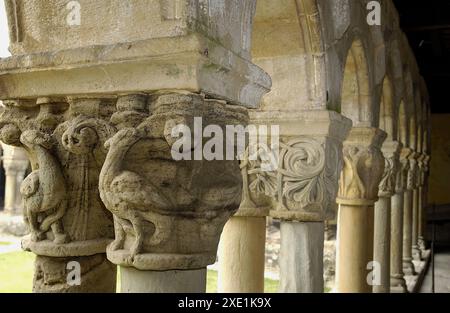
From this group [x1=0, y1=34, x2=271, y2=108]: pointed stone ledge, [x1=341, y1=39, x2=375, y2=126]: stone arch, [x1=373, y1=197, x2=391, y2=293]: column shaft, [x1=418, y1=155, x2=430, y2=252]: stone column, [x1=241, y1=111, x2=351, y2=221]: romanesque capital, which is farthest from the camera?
[x1=418, y1=155, x2=430, y2=252]: stone column

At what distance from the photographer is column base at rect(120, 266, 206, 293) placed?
1423mm

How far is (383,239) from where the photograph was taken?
212 inches

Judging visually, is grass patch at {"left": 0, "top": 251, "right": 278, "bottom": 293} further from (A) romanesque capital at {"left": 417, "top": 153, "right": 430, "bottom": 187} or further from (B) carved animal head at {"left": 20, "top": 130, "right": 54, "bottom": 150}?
(B) carved animal head at {"left": 20, "top": 130, "right": 54, "bottom": 150}

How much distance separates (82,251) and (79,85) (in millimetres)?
549

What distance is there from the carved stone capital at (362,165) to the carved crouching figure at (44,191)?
3039mm

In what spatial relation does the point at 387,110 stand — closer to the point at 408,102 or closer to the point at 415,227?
the point at 408,102

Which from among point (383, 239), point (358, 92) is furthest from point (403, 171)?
point (358, 92)

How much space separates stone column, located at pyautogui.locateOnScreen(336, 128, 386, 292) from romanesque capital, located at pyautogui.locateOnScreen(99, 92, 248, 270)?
2.87 meters

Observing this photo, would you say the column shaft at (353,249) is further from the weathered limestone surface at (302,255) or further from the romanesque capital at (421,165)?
the romanesque capital at (421,165)

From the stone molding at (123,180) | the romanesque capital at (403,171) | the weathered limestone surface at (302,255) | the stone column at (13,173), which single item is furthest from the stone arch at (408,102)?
the stone column at (13,173)

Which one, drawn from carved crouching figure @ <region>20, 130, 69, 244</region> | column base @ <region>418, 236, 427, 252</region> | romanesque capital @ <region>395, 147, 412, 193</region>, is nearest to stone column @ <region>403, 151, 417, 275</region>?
romanesque capital @ <region>395, 147, 412, 193</region>

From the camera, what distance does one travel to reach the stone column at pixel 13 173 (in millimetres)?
12672

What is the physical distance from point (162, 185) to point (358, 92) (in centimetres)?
309

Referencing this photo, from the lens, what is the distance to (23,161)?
504 inches
